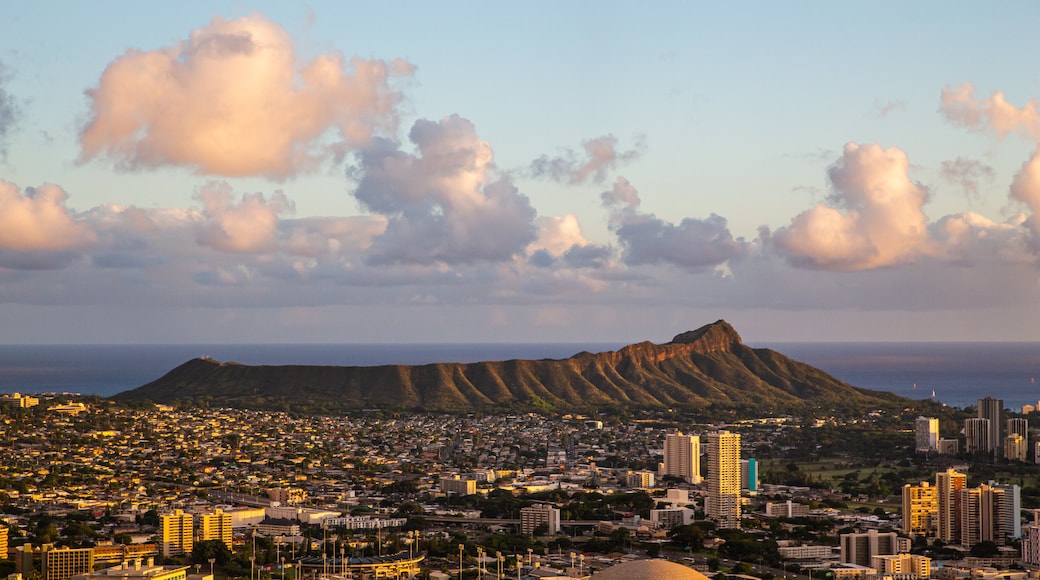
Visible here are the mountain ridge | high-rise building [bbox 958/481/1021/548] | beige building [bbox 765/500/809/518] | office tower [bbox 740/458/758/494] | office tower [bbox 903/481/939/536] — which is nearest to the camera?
high-rise building [bbox 958/481/1021/548]

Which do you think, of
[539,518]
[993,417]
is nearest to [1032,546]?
[539,518]

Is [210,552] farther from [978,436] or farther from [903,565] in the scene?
[978,436]

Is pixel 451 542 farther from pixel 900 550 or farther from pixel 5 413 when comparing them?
pixel 5 413

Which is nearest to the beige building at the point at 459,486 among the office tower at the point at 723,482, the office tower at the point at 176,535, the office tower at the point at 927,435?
the office tower at the point at 723,482

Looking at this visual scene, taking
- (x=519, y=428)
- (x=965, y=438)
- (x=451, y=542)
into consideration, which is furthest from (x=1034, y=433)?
(x=451, y=542)

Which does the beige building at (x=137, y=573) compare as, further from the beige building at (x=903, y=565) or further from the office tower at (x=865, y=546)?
the office tower at (x=865, y=546)

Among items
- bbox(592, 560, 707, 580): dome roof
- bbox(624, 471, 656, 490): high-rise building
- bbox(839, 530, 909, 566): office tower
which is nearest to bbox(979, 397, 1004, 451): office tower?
bbox(624, 471, 656, 490): high-rise building

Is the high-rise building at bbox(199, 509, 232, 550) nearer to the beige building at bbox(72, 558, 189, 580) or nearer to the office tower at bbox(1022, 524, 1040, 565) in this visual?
the beige building at bbox(72, 558, 189, 580)

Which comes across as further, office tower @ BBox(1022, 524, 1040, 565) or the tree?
office tower @ BBox(1022, 524, 1040, 565)
